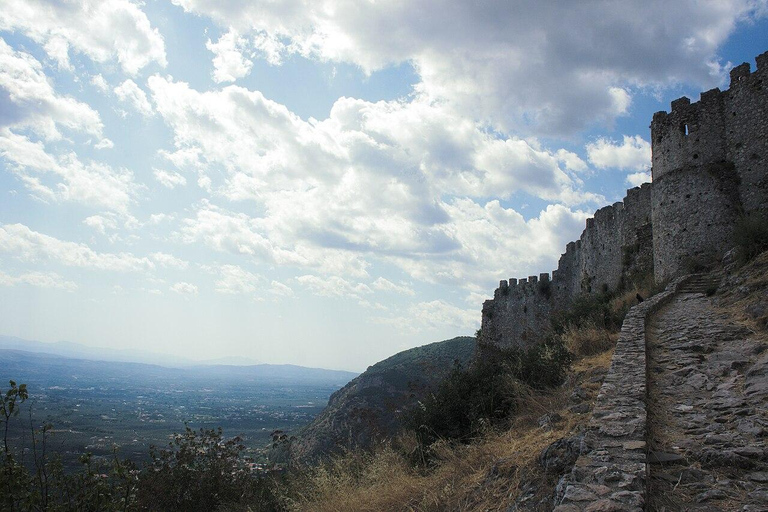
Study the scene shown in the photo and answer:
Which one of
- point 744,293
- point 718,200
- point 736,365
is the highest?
point 718,200

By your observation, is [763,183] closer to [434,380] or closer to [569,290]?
[434,380]

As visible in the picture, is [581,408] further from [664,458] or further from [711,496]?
[711,496]

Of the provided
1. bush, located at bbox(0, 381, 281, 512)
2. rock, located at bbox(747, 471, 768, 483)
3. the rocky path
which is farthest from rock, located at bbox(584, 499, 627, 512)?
bush, located at bbox(0, 381, 281, 512)

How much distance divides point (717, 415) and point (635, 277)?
16.5 meters

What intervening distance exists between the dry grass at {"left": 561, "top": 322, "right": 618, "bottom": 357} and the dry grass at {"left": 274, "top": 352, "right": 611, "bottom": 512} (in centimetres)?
269

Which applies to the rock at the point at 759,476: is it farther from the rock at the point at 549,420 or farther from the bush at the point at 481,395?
the bush at the point at 481,395

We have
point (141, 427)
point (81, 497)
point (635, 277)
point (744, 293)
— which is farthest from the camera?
point (141, 427)

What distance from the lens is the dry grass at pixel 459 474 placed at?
4.54 m

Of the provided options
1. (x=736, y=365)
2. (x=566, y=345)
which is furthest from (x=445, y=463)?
(x=566, y=345)

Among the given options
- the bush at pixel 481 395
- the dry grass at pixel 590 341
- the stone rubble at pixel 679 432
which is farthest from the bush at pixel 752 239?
the bush at pixel 481 395

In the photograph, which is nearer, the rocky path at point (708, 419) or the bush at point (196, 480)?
the rocky path at point (708, 419)

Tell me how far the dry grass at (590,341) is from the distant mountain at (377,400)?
103 inches

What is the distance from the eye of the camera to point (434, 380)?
1147 centimetres

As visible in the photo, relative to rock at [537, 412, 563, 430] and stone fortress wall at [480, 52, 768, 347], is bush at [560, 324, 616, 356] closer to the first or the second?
stone fortress wall at [480, 52, 768, 347]
